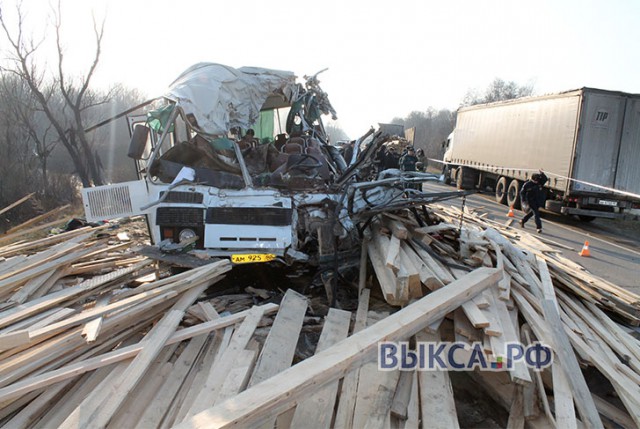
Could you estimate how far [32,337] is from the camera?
2.90 metres

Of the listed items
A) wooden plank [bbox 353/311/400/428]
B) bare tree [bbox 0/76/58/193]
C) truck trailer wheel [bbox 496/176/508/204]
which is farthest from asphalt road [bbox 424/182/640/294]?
bare tree [bbox 0/76/58/193]

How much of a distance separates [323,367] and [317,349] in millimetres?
1010

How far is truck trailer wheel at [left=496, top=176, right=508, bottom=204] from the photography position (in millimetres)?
14445

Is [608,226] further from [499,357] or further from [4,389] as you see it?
[4,389]

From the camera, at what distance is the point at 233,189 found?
4.61m

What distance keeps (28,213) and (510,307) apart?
15.2 m

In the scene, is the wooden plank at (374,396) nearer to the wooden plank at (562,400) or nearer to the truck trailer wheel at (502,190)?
the wooden plank at (562,400)

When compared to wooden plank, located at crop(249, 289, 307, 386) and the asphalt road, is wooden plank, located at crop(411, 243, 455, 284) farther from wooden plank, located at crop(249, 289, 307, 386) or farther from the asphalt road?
the asphalt road

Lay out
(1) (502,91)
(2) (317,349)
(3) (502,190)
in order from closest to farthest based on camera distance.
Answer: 1. (2) (317,349)
2. (3) (502,190)
3. (1) (502,91)

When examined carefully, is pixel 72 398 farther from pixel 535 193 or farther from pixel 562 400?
pixel 535 193

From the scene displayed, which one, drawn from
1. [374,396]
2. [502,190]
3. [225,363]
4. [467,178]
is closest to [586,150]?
[502,190]

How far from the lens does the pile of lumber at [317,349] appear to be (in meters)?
2.35

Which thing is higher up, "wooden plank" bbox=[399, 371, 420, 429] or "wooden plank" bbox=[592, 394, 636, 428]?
"wooden plank" bbox=[399, 371, 420, 429]

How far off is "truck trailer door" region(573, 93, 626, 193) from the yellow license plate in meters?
9.92
